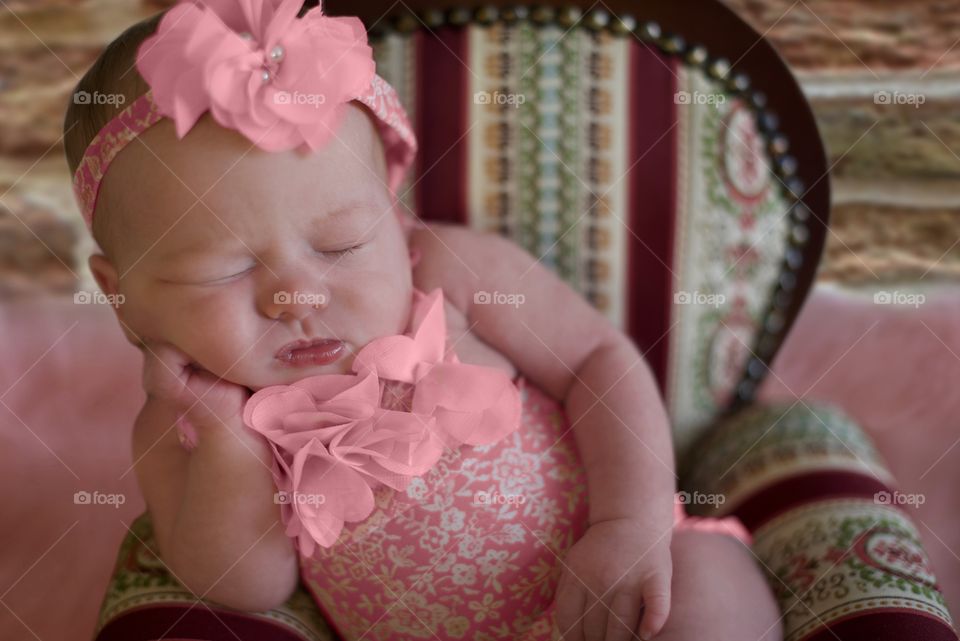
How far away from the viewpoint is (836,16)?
1.36m

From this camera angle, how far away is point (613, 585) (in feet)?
2.67

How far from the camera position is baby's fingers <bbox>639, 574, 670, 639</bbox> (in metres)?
0.79

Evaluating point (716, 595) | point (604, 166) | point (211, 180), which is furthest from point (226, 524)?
point (604, 166)

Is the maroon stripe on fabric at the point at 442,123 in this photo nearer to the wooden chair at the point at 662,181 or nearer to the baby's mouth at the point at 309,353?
the wooden chair at the point at 662,181

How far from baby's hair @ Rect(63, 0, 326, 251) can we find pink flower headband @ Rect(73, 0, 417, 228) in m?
0.01

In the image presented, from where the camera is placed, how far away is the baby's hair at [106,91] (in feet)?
2.51
